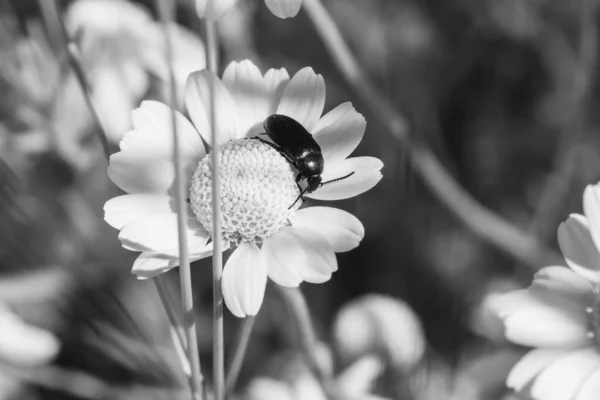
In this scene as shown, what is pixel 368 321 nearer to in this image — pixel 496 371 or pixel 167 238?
pixel 496 371

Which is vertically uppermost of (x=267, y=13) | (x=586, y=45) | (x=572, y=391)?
(x=267, y=13)

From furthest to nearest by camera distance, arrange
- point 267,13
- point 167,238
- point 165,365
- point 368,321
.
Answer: point 267,13 < point 368,321 < point 165,365 < point 167,238

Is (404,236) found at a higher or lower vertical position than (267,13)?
lower

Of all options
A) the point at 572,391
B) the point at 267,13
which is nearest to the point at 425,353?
the point at 572,391

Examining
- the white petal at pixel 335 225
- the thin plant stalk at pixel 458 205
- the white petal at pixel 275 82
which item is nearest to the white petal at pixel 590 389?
the white petal at pixel 335 225

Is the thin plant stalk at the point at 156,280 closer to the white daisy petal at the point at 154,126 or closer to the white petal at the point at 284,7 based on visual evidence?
the white daisy petal at the point at 154,126

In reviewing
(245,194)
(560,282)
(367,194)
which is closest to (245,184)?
(245,194)

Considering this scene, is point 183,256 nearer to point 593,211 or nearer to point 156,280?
point 156,280
